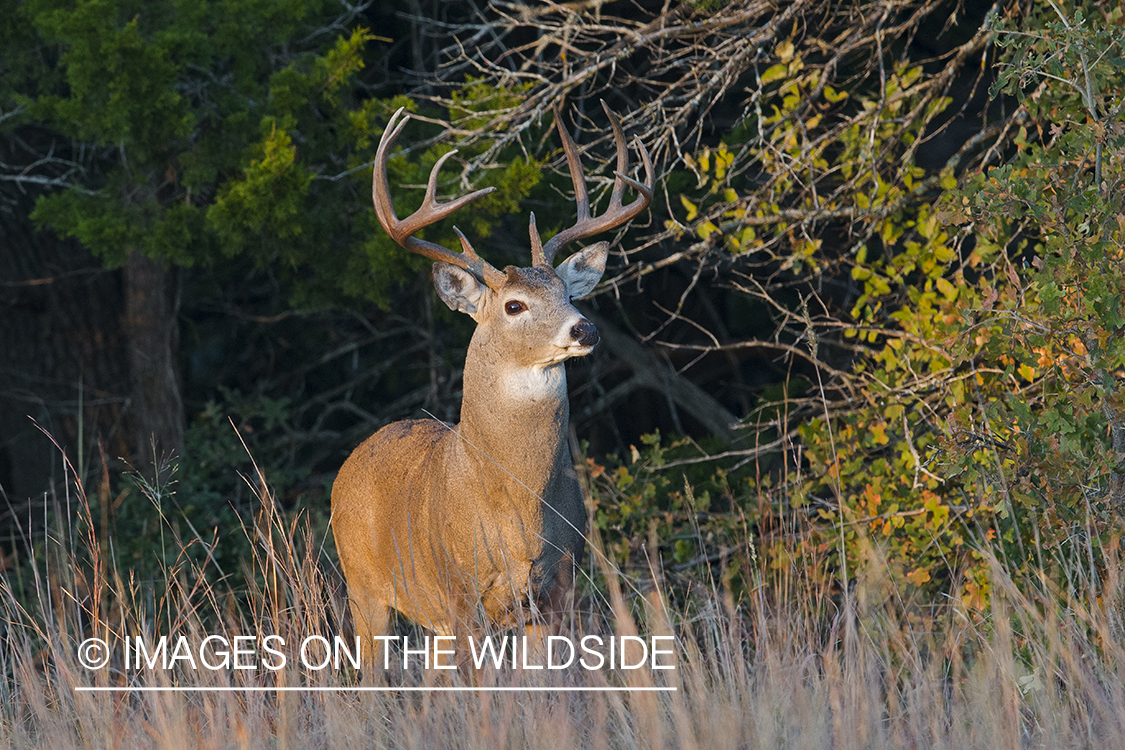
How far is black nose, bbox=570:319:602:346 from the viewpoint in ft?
14.8

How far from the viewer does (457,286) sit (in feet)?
16.6

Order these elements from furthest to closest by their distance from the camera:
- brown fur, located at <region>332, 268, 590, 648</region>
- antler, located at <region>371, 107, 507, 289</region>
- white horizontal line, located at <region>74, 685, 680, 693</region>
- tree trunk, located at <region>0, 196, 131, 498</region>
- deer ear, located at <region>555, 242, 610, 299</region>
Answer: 1. tree trunk, located at <region>0, 196, 131, 498</region>
2. deer ear, located at <region>555, 242, 610, 299</region>
3. antler, located at <region>371, 107, 507, 289</region>
4. brown fur, located at <region>332, 268, 590, 648</region>
5. white horizontal line, located at <region>74, 685, 680, 693</region>

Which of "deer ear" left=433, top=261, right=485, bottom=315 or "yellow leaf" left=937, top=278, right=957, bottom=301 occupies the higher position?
"yellow leaf" left=937, top=278, right=957, bottom=301

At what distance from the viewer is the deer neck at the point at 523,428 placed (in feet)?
15.4

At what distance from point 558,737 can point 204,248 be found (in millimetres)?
4197

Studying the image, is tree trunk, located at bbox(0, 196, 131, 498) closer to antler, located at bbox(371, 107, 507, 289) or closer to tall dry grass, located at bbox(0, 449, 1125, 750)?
antler, located at bbox(371, 107, 507, 289)

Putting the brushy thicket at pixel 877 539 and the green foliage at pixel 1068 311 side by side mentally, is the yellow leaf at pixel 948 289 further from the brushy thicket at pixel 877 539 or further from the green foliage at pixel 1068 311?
the green foliage at pixel 1068 311

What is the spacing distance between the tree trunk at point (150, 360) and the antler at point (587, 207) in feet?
11.4

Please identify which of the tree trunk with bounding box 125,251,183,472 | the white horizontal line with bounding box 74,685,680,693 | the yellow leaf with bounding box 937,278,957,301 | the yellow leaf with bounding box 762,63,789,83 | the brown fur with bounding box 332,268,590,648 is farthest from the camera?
the tree trunk with bounding box 125,251,183,472

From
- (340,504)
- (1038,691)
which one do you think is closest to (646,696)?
(1038,691)

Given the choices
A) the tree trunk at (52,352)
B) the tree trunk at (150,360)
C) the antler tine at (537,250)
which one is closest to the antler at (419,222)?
the antler tine at (537,250)

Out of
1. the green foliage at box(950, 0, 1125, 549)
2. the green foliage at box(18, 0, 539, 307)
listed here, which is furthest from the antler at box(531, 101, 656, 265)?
the green foliage at box(950, 0, 1125, 549)

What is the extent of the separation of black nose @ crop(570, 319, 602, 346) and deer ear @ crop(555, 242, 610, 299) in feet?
2.58

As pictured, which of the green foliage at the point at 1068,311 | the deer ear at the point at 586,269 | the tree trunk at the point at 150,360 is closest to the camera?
the green foliage at the point at 1068,311
